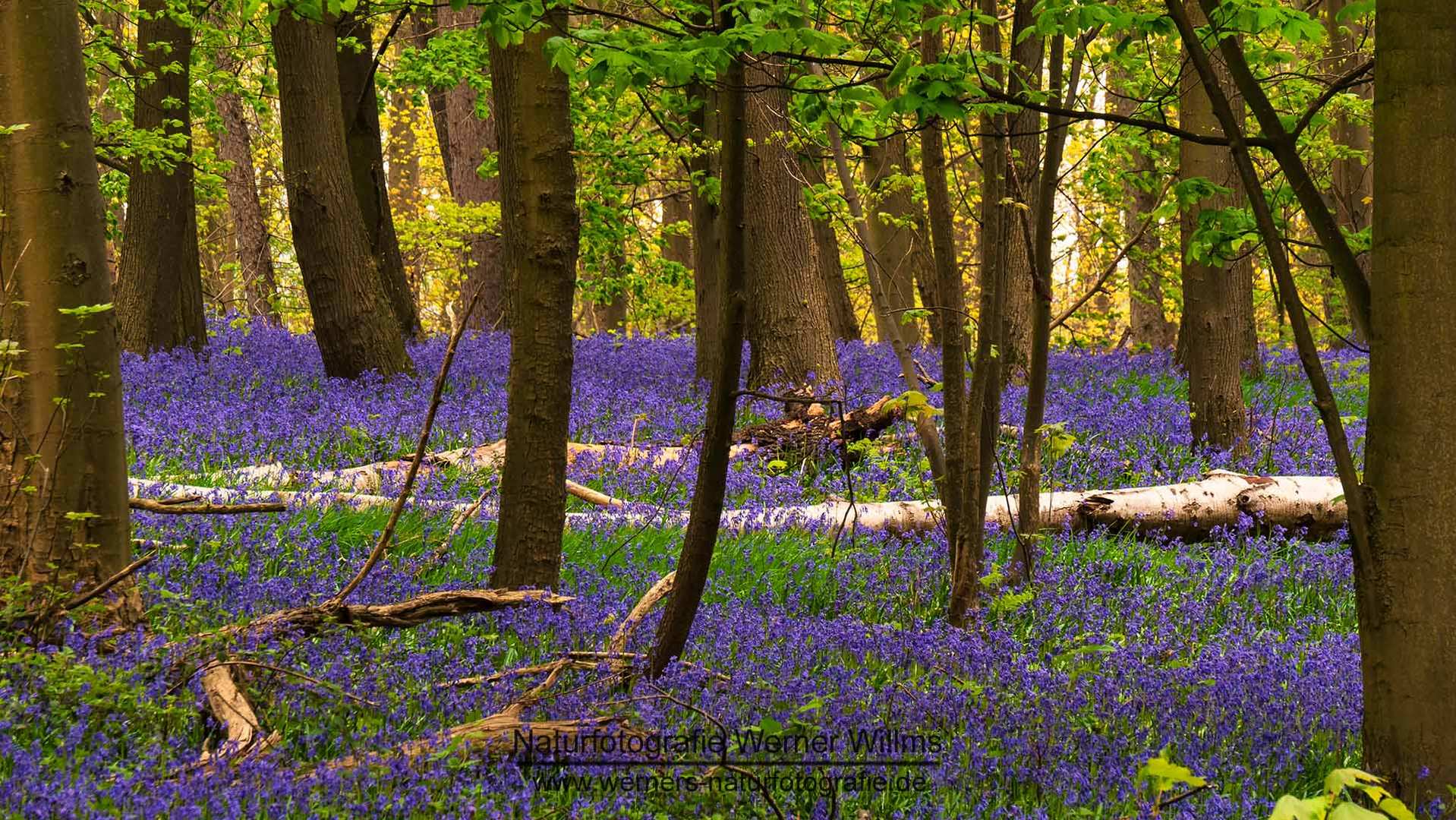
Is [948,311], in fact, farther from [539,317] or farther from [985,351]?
[539,317]

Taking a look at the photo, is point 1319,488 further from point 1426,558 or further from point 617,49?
point 617,49

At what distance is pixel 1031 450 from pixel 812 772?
2.87 metres

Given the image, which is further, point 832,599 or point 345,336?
point 345,336

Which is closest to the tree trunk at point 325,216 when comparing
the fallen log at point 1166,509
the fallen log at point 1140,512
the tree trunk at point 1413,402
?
the fallen log at point 1140,512

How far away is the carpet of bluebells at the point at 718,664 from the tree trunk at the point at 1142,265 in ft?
19.5

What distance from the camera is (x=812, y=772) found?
347cm

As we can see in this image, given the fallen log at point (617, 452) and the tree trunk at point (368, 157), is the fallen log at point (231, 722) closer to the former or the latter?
the fallen log at point (617, 452)

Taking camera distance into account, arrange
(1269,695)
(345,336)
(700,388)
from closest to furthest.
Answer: (1269,695) → (345,336) → (700,388)

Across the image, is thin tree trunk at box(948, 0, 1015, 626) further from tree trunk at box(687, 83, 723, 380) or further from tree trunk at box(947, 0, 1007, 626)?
tree trunk at box(687, 83, 723, 380)

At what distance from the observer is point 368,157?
1399cm

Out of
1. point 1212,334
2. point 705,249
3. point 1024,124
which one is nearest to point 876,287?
point 1024,124

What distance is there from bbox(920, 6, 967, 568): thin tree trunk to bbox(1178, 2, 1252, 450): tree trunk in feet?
17.5

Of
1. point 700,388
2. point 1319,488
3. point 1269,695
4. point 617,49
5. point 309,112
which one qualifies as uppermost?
point 309,112

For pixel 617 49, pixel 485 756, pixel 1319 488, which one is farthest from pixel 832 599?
pixel 1319 488
